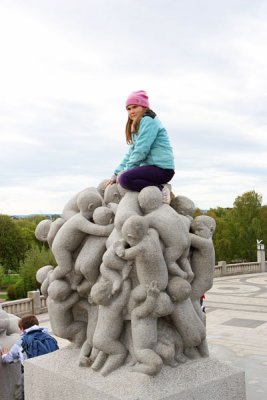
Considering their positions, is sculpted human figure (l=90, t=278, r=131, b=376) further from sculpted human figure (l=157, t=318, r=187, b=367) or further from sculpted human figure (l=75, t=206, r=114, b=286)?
sculpted human figure (l=157, t=318, r=187, b=367)

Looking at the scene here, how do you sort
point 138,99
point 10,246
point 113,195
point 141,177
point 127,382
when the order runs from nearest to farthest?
point 127,382 < point 141,177 < point 138,99 < point 113,195 < point 10,246

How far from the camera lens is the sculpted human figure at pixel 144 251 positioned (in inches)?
174

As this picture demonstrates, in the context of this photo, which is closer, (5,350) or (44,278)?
(44,278)

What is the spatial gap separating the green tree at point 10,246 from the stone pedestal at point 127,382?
32206 mm

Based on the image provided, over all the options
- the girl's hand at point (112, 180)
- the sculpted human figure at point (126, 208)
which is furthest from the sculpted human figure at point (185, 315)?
the girl's hand at point (112, 180)

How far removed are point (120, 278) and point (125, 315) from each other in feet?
1.25

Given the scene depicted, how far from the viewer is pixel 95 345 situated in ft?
15.8

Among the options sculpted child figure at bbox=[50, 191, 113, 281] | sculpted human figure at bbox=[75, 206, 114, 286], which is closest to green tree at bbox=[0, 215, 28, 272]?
sculpted child figure at bbox=[50, 191, 113, 281]

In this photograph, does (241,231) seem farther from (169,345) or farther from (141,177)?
(169,345)

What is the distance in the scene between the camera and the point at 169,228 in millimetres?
4715

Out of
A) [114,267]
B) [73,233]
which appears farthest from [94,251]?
[114,267]

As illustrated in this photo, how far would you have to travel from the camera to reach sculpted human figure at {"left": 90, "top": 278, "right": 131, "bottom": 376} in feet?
15.5

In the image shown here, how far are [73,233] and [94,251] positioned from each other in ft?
1.01

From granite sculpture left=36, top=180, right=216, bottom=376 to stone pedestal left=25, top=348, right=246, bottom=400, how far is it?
0.11 m
